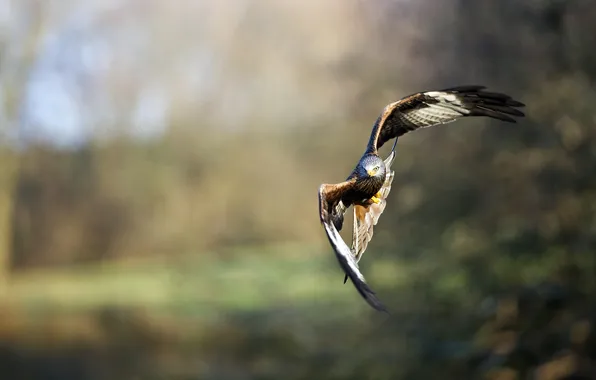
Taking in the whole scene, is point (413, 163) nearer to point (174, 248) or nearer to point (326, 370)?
point (326, 370)

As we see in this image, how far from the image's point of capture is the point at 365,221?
1.34 ft

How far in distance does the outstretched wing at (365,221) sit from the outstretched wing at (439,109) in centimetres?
6

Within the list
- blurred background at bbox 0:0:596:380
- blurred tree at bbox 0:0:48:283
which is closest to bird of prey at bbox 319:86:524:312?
blurred background at bbox 0:0:596:380

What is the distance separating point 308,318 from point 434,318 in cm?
111

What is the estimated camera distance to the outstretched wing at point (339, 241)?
1.06ft

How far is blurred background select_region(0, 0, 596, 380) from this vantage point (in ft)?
7.12

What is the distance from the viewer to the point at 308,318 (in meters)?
3.45

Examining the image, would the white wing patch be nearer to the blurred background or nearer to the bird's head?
the bird's head

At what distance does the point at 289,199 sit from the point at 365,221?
2919 mm

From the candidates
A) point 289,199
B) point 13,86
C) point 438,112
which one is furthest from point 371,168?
point 13,86

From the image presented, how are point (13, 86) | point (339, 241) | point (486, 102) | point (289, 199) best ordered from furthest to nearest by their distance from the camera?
point (13, 86), point (289, 199), point (486, 102), point (339, 241)

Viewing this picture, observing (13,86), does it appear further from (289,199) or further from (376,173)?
(376,173)

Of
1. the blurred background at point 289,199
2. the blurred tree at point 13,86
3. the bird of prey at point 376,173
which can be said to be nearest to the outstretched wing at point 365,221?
the bird of prey at point 376,173

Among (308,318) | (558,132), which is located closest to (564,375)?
(558,132)
